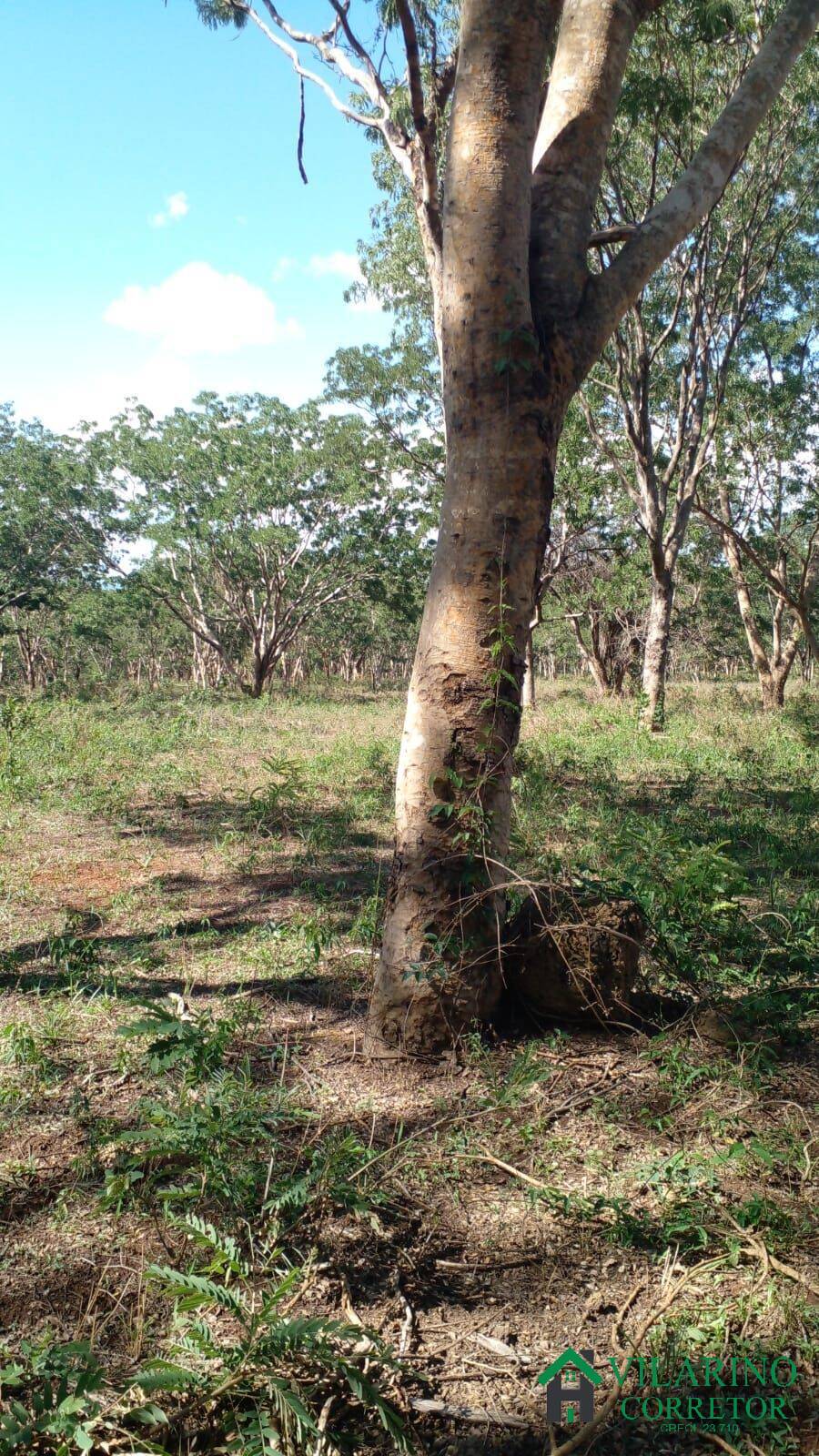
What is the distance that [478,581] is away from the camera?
3078mm

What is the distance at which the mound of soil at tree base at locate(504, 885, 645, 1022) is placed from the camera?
3.08m

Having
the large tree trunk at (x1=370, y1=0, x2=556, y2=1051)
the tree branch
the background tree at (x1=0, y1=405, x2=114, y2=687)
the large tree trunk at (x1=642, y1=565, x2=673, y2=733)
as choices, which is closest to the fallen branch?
the large tree trunk at (x1=370, y1=0, x2=556, y2=1051)

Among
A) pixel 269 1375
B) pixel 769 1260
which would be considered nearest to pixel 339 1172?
pixel 269 1375

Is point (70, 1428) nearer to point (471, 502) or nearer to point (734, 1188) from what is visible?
point (734, 1188)

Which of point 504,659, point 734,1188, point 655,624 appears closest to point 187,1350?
point 734,1188

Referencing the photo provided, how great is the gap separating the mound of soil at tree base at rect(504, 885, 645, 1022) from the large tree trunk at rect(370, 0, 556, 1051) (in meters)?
0.13

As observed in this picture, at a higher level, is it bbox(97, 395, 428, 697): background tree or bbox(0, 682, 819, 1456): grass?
bbox(97, 395, 428, 697): background tree

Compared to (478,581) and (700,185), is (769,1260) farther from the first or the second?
(700,185)

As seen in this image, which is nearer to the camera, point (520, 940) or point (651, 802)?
point (520, 940)

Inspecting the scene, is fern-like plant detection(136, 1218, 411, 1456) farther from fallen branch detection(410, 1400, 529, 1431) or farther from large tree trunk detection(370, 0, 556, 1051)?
large tree trunk detection(370, 0, 556, 1051)

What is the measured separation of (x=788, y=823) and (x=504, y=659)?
4.43 meters

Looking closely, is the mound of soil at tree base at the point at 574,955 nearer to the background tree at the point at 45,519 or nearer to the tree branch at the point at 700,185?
the tree branch at the point at 700,185

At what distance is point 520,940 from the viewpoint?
125 inches

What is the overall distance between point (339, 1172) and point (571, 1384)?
80 centimetres
